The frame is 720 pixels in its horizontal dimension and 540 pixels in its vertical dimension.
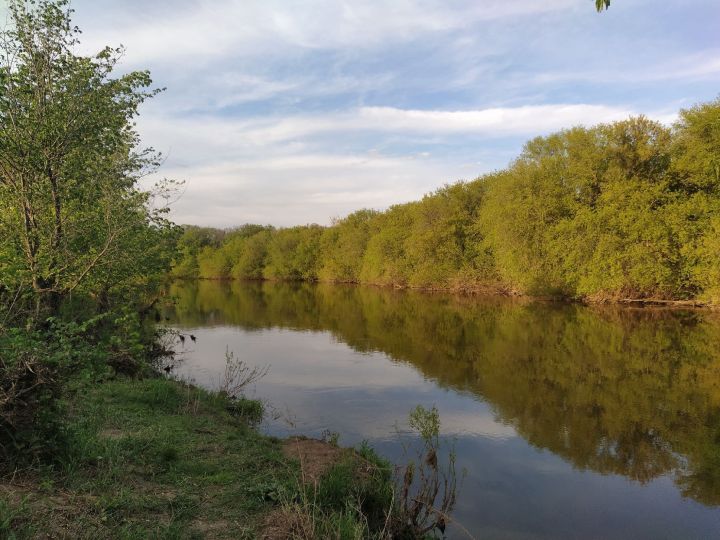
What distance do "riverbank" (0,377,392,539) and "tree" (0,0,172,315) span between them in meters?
3.38

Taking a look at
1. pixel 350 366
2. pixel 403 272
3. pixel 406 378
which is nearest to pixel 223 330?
pixel 350 366

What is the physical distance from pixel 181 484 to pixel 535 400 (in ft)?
41.2

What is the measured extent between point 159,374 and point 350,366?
8.27 metres

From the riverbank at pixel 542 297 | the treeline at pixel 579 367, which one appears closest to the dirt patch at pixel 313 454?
the treeline at pixel 579 367

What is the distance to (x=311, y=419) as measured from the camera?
48.6ft

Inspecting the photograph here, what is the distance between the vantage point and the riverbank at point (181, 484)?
5977 millimetres

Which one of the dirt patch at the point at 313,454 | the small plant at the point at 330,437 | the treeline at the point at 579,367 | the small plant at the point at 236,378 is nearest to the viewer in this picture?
the dirt patch at the point at 313,454

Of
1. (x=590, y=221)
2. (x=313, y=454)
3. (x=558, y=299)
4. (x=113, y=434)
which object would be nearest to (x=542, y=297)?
(x=558, y=299)

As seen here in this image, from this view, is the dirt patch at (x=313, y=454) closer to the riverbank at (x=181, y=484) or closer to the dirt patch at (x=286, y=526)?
the riverbank at (x=181, y=484)

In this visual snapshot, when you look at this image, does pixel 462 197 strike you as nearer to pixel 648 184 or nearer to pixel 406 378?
pixel 648 184

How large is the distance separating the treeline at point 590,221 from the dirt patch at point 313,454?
31.9ft

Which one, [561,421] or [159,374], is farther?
[159,374]

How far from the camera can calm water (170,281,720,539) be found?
9617 millimetres

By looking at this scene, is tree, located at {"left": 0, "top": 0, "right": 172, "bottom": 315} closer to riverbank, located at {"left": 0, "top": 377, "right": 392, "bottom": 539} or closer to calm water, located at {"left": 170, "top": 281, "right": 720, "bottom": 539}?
riverbank, located at {"left": 0, "top": 377, "right": 392, "bottom": 539}
